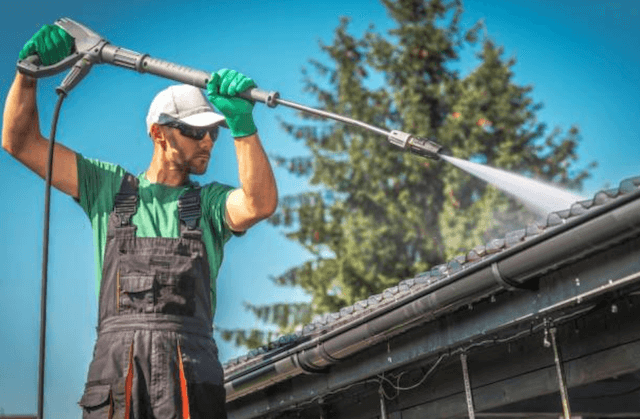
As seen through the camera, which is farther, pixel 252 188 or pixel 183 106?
pixel 183 106

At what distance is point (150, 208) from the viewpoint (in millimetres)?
3604

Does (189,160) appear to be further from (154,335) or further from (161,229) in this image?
(154,335)

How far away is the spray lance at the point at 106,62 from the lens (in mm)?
3268

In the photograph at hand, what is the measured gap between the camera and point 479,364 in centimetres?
596

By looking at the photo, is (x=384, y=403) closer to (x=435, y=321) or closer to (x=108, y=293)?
(x=435, y=321)

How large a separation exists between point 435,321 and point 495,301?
54 centimetres

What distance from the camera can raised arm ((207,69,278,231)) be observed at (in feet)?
10.9

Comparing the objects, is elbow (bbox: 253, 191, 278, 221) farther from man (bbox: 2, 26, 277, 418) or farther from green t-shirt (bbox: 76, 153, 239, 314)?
green t-shirt (bbox: 76, 153, 239, 314)

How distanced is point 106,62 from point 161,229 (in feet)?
2.18

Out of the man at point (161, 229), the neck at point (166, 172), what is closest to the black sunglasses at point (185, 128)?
the man at point (161, 229)

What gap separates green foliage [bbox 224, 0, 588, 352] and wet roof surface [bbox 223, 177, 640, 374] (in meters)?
10.2

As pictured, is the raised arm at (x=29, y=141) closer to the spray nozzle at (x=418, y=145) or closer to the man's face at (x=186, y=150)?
the man's face at (x=186, y=150)

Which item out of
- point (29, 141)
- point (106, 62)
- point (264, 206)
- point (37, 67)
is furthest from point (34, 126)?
point (264, 206)

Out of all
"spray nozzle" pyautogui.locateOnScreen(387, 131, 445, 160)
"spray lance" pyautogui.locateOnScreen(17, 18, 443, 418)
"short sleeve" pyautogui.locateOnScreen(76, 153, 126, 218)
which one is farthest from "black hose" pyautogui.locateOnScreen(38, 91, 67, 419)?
"spray nozzle" pyautogui.locateOnScreen(387, 131, 445, 160)
